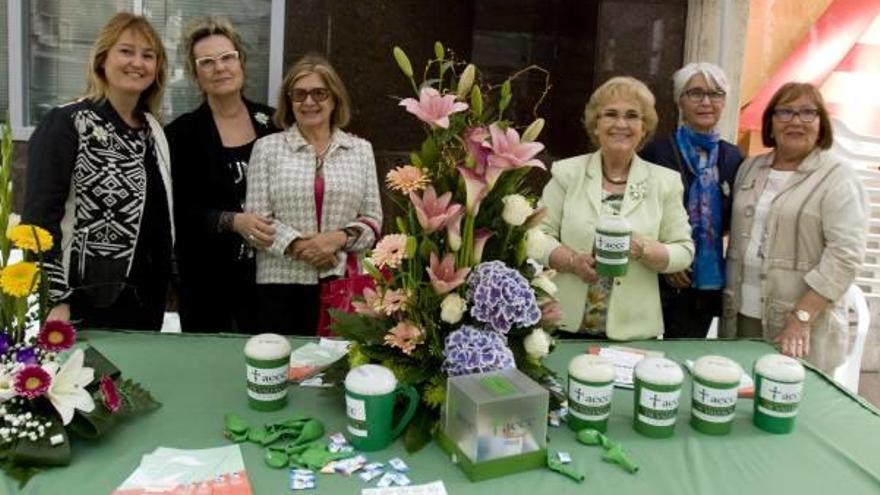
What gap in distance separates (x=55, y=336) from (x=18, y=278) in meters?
0.12

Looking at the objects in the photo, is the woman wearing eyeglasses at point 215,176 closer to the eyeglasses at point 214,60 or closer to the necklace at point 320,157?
the eyeglasses at point 214,60

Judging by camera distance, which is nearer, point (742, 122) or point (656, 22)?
point (656, 22)

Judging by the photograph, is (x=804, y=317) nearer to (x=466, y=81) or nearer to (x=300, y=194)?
(x=466, y=81)

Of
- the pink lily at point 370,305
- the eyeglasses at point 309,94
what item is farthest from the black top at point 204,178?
the pink lily at point 370,305

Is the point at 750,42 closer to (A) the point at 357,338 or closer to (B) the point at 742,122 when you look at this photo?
(B) the point at 742,122

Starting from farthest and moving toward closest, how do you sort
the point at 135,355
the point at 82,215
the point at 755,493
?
the point at 82,215, the point at 135,355, the point at 755,493

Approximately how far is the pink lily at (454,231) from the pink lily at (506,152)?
85 mm

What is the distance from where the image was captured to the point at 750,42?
4.45 m

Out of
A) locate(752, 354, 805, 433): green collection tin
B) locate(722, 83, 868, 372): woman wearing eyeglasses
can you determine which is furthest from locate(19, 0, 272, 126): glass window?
locate(752, 354, 805, 433): green collection tin

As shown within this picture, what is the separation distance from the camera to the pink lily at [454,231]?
1.47m

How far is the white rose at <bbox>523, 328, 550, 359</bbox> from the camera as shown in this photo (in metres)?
1.54

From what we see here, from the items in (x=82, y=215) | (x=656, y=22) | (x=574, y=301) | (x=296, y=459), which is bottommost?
(x=296, y=459)

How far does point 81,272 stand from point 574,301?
1368 mm

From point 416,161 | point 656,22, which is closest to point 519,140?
point 416,161
